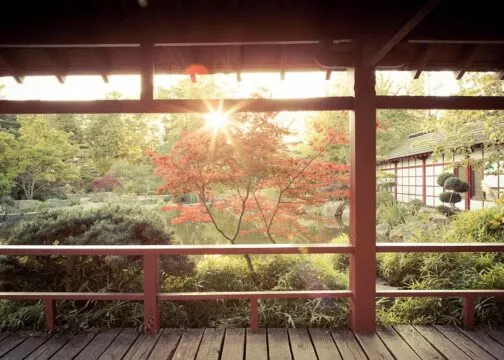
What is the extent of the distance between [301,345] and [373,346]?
2.14 feet

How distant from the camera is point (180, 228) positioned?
34.6ft

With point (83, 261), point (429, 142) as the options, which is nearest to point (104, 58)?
point (83, 261)

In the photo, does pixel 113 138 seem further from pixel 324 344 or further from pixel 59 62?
pixel 324 344

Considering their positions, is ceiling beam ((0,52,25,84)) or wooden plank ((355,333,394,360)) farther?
ceiling beam ((0,52,25,84))

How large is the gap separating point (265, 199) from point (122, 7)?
3960mm

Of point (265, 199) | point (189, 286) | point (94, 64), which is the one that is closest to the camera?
point (94, 64)

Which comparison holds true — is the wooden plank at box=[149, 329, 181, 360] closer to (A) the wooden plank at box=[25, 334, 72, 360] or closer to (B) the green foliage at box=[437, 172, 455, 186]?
(A) the wooden plank at box=[25, 334, 72, 360]

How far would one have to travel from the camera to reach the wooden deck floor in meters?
3.02

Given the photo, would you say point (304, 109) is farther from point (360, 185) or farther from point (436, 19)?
point (436, 19)

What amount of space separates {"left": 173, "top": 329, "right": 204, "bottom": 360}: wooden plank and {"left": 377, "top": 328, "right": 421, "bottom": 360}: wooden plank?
1.74 meters

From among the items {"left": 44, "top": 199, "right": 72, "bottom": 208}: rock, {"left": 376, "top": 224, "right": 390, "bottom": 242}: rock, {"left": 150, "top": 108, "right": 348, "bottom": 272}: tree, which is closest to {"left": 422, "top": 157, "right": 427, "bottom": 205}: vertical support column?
{"left": 376, "top": 224, "right": 390, "bottom": 242}: rock

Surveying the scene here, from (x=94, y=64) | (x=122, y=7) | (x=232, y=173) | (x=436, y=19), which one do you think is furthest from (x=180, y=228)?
(x=436, y=19)

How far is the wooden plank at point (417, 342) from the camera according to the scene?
9.92 ft

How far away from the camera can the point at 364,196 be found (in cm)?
349
